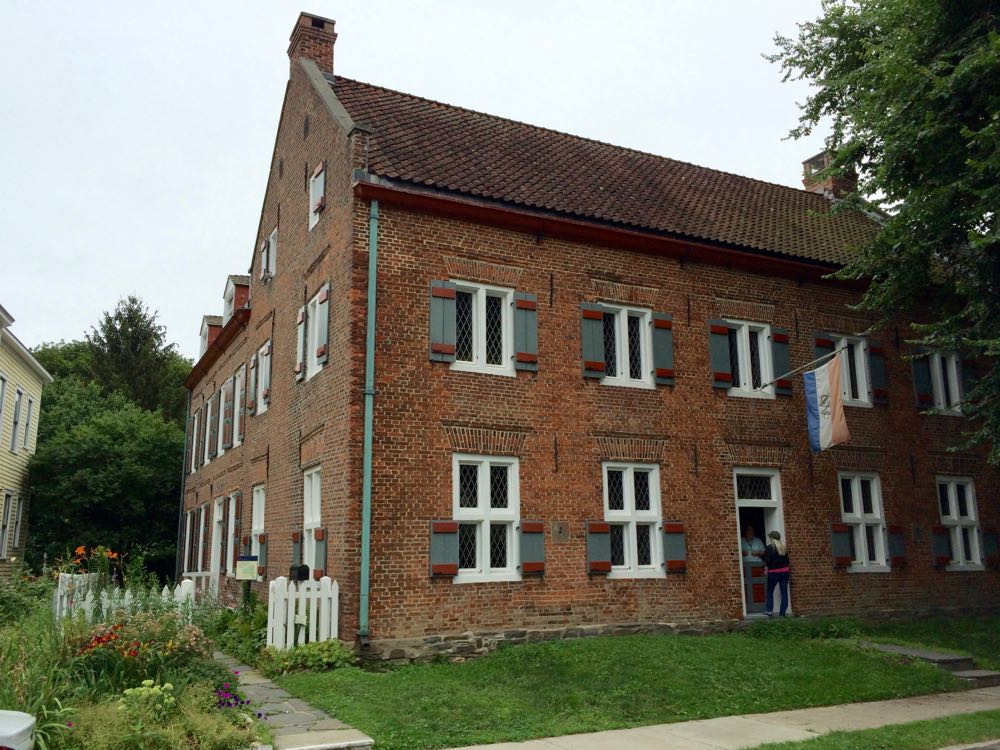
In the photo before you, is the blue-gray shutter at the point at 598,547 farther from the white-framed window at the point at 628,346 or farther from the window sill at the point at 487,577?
the white-framed window at the point at 628,346

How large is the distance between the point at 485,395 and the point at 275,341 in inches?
263

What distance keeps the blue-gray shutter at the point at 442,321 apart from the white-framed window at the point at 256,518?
684cm

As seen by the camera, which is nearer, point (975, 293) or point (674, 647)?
point (674, 647)

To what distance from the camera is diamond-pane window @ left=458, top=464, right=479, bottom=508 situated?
13.3 meters

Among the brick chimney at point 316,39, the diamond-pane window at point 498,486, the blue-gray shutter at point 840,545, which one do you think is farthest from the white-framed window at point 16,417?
→ the blue-gray shutter at point 840,545

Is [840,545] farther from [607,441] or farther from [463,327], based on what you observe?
[463,327]

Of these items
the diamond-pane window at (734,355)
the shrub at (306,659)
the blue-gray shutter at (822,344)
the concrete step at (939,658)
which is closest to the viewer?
the shrub at (306,659)

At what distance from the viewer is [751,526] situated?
1650cm

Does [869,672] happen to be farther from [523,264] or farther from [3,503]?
[3,503]

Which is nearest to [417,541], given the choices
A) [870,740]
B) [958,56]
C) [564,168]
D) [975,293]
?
[870,740]

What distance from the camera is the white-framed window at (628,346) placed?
50.0ft

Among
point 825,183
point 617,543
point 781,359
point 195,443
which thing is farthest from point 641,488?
point 195,443

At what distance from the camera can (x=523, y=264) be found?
1459 cm

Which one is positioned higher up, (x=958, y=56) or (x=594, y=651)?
(x=958, y=56)
